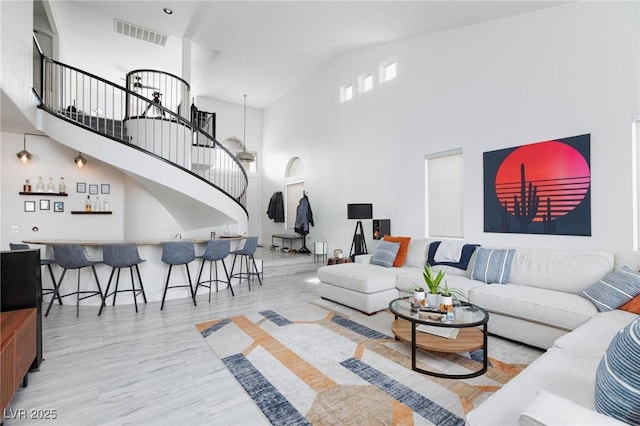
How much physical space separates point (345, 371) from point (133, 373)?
5.76ft

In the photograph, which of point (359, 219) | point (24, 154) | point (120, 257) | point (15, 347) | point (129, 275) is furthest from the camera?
point (359, 219)

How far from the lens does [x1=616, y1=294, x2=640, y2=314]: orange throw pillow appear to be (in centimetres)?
258

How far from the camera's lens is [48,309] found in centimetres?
390

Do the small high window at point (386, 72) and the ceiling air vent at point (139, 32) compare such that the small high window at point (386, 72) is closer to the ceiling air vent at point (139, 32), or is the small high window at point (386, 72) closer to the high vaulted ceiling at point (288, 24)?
the high vaulted ceiling at point (288, 24)

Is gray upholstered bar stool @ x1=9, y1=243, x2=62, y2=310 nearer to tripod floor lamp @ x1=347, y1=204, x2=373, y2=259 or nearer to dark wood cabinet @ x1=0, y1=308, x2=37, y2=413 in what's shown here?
dark wood cabinet @ x1=0, y1=308, x2=37, y2=413

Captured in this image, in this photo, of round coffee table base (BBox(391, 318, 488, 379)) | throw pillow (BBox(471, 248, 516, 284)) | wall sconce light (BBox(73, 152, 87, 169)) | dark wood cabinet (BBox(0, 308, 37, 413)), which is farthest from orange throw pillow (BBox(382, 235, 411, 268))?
wall sconce light (BBox(73, 152, 87, 169))

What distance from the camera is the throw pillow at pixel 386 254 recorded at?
4.75m

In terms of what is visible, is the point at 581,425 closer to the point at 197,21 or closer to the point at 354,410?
the point at 354,410

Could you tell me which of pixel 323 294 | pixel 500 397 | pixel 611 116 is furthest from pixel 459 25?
pixel 500 397

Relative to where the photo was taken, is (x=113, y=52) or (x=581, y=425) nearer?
(x=581, y=425)

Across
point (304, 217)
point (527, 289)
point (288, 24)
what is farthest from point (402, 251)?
point (288, 24)

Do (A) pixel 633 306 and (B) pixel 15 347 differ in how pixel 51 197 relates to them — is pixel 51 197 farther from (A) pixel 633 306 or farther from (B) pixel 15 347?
(A) pixel 633 306

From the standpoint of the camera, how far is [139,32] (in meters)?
6.38

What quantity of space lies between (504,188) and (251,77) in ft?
21.9
